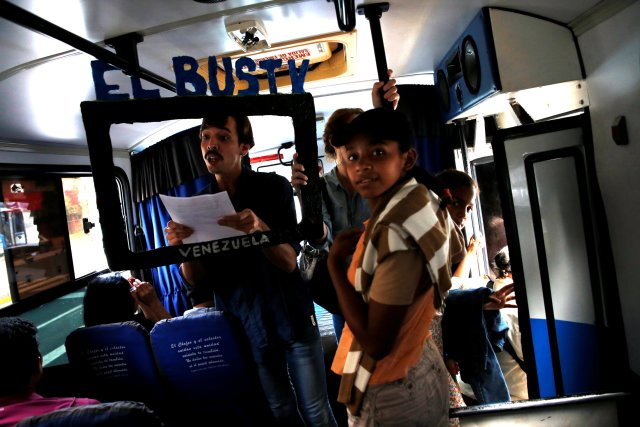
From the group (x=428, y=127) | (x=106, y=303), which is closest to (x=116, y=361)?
(x=106, y=303)

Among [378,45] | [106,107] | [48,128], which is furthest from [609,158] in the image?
[48,128]

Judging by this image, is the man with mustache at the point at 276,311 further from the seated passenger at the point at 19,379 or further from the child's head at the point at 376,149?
the seated passenger at the point at 19,379

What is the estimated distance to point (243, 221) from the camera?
1199 millimetres

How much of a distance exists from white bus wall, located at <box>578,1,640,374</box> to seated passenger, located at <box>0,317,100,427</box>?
8.40ft

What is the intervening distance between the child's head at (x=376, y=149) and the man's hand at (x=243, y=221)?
35cm

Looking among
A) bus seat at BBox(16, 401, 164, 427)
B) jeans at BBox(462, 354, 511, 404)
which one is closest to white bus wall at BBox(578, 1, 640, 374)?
jeans at BBox(462, 354, 511, 404)

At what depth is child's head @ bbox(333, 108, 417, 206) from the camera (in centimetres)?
105

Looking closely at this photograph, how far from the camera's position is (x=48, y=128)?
112 inches

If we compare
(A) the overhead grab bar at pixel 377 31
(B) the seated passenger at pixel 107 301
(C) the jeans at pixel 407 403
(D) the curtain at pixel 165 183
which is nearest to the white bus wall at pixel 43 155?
(D) the curtain at pixel 165 183

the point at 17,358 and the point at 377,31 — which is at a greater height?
the point at 377,31

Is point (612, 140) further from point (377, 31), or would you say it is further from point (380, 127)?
point (380, 127)

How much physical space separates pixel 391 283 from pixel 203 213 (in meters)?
0.61

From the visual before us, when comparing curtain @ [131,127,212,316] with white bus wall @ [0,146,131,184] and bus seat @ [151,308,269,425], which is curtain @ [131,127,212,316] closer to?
white bus wall @ [0,146,131,184]

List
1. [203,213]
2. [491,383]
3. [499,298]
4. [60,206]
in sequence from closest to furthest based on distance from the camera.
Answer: [203,213]
[491,383]
[499,298]
[60,206]
